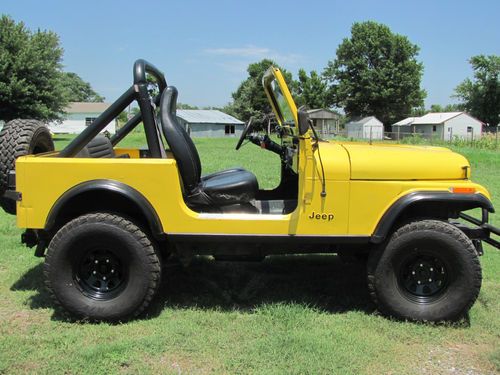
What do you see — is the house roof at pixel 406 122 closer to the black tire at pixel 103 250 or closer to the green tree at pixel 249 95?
the green tree at pixel 249 95

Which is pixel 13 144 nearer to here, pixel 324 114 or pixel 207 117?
pixel 324 114

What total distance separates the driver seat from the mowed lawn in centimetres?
86

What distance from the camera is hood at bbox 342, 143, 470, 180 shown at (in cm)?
361

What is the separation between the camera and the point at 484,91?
6191cm

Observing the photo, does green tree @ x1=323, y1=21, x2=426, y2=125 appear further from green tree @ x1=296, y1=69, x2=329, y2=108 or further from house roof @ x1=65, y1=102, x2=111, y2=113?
house roof @ x1=65, y1=102, x2=111, y2=113

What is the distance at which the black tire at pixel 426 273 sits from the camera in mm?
3625

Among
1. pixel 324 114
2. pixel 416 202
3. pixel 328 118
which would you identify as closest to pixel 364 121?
pixel 328 118

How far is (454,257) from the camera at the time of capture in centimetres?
363

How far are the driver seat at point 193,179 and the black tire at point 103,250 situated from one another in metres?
0.54

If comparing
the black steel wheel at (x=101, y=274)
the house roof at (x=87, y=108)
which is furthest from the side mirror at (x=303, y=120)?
the house roof at (x=87, y=108)

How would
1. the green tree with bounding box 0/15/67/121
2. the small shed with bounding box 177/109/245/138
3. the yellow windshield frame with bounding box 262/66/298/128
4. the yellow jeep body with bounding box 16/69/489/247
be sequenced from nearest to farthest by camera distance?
the yellow jeep body with bounding box 16/69/489/247 → the yellow windshield frame with bounding box 262/66/298/128 → the green tree with bounding box 0/15/67/121 → the small shed with bounding box 177/109/245/138

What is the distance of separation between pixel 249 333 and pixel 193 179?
4.05ft

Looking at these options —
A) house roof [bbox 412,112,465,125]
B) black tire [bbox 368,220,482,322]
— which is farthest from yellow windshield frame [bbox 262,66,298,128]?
house roof [bbox 412,112,465,125]

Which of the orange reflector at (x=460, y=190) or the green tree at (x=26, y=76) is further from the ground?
the green tree at (x=26, y=76)
